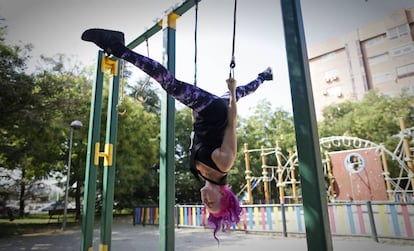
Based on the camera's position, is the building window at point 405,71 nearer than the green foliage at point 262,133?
No

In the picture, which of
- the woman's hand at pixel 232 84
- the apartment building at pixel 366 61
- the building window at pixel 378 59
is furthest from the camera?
the building window at pixel 378 59

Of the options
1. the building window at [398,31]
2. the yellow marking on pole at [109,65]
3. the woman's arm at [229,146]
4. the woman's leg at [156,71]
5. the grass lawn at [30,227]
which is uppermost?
the building window at [398,31]

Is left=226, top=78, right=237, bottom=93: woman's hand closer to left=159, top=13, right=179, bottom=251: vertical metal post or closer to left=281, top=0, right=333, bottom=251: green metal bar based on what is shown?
left=281, top=0, right=333, bottom=251: green metal bar

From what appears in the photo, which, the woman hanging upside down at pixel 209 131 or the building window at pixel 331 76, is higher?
the building window at pixel 331 76

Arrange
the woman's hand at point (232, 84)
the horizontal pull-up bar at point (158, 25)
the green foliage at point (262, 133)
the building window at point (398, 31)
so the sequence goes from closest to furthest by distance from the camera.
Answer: the woman's hand at point (232, 84) < the horizontal pull-up bar at point (158, 25) < the green foliage at point (262, 133) < the building window at point (398, 31)

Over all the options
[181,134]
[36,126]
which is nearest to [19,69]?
[36,126]

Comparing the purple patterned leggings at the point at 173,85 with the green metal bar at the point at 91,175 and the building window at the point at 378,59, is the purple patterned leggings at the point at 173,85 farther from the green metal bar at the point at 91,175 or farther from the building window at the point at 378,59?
the building window at the point at 378,59

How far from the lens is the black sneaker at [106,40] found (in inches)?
80.4

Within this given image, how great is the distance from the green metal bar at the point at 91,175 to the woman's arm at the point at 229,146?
2392mm

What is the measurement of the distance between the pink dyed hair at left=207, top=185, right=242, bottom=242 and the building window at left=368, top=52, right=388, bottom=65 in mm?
27442

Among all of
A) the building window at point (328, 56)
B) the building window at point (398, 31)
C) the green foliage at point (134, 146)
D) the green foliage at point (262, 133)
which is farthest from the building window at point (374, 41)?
the green foliage at point (134, 146)

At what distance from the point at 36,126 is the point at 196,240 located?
6163 millimetres

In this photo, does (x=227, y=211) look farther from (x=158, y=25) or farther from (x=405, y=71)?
(x=405, y=71)

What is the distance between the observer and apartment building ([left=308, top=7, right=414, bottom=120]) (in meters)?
22.2
